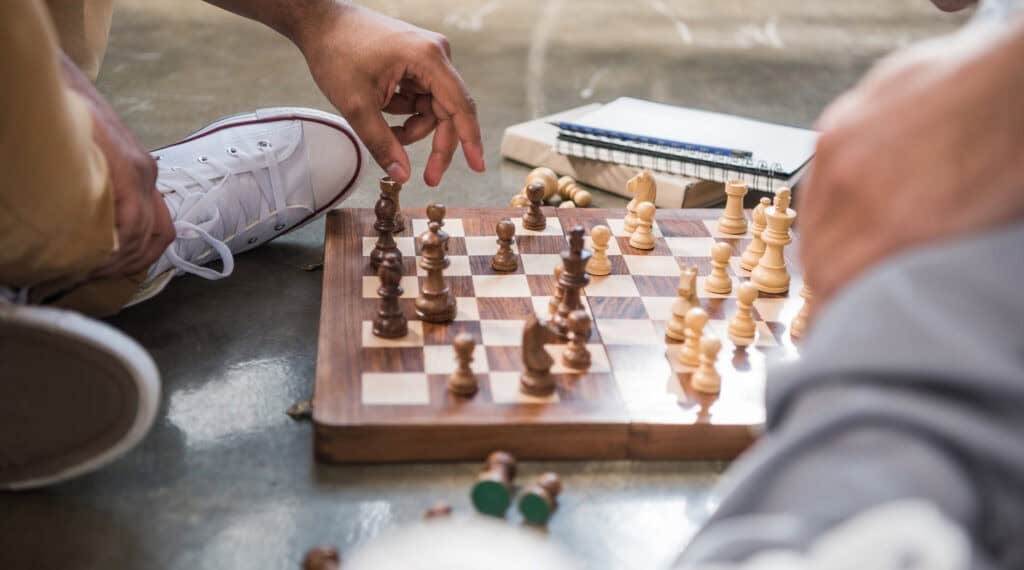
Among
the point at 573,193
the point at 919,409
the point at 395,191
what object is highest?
the point at 919,409

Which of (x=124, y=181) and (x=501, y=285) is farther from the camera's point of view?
(x=501, y=285)

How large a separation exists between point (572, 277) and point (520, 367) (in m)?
0.17

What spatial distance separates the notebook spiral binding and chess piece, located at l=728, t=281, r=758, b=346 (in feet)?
2.03

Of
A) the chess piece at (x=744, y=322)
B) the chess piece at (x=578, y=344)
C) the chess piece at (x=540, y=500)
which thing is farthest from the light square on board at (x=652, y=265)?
the chess piece at (x=540, y=500)

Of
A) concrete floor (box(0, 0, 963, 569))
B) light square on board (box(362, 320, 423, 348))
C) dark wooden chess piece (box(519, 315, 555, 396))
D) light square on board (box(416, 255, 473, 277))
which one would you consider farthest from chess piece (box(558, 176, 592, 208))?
dark wooden chess piece (box(519, 315, 555, 396))

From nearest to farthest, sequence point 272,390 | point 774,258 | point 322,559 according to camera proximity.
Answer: point 322,559, point 272,390, point 774,258

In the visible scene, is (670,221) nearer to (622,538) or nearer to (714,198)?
(714,198)

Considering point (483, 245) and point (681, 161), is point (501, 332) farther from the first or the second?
point (681, 161)

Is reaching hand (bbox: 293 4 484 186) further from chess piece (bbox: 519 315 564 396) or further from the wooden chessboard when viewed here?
chess piece (bbox: 519 315 564 396)

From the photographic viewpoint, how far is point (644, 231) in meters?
1.76

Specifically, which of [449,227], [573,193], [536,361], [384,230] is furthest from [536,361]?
[573,193]

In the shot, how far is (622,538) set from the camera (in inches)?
45.5

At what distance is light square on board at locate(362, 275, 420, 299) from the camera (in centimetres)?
156

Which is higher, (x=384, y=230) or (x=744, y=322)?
(x=744, y=322)
